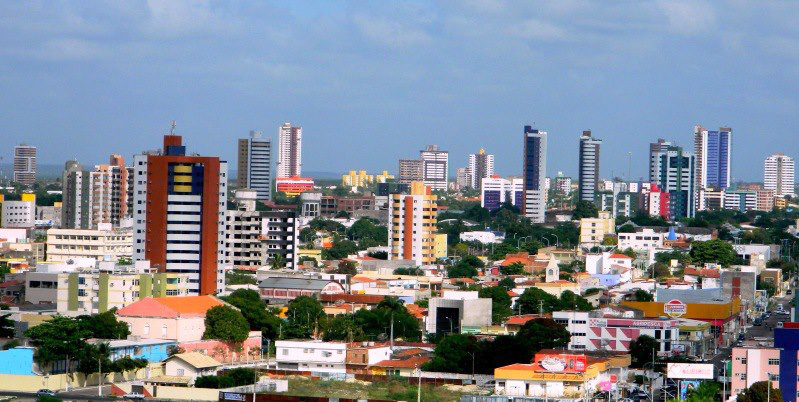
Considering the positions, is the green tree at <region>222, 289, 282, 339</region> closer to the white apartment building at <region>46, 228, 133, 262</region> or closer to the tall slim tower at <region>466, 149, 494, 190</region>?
the white apartment building at <region>46, 228, 133, 262</region>

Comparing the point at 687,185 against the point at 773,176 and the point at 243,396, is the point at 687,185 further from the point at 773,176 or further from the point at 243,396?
the point at 243,396

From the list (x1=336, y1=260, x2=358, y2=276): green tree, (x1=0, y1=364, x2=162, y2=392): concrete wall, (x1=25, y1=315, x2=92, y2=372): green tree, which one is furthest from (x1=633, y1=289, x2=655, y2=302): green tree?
(x1=25, y1=315, x2=92, y2=372): green tree

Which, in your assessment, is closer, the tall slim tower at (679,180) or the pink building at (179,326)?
the pink building at (179,326)

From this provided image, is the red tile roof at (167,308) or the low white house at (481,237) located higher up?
the low white house at (481,237)

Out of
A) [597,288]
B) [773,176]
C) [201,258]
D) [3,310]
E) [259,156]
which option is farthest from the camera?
[773,176]

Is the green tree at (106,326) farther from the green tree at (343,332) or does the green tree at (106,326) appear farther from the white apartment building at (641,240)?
the white apartment building at (641,240)

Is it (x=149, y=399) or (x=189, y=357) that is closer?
(x=149, y=399)

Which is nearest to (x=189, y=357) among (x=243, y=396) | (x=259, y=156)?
(x=243, y=396)

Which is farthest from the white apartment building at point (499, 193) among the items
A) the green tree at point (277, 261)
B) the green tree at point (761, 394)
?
the green tree at point (761, 394)
